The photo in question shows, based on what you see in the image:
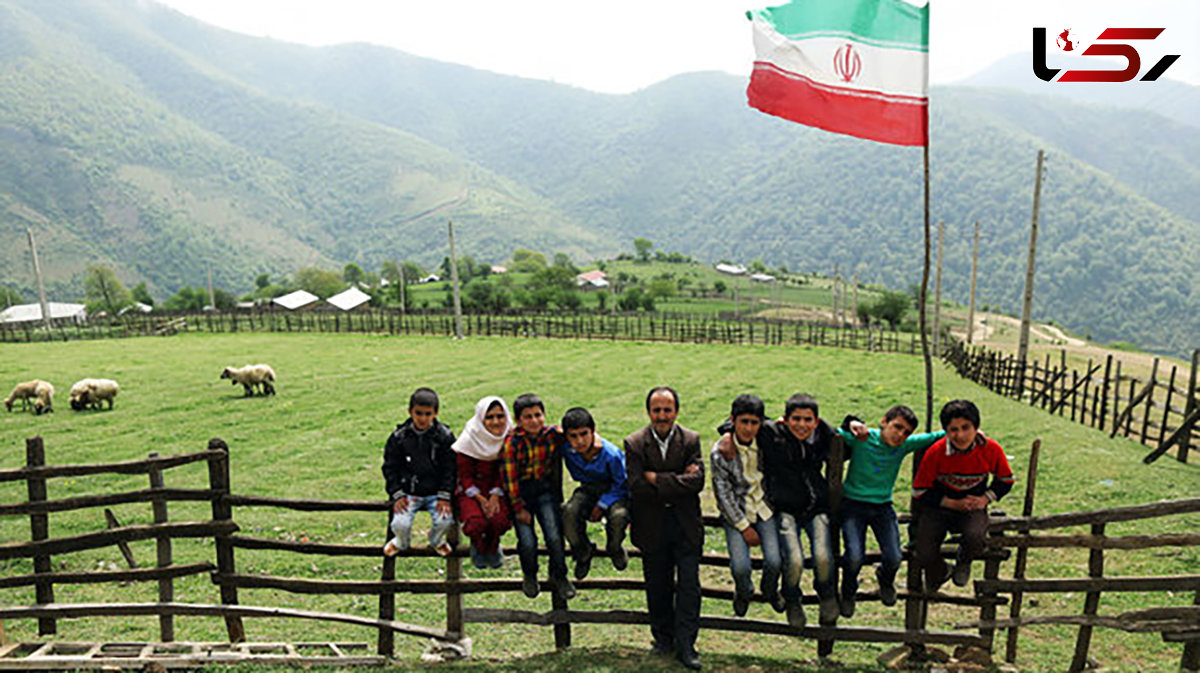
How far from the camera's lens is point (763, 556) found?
→ 5102 millimetres

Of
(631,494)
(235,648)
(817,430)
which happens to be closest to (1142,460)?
(817,430)

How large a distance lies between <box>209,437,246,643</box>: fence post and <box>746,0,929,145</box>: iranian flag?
18.2 ft

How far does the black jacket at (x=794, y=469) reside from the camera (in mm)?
5062

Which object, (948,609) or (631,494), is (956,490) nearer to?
(631,494)

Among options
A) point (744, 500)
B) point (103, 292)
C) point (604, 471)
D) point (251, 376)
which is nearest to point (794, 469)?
point (744, 500)

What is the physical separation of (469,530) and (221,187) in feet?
715

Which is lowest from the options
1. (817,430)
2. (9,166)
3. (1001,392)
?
(1001,392)

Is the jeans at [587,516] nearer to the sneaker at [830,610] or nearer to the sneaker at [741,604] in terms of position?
the sneaker at [741,604]

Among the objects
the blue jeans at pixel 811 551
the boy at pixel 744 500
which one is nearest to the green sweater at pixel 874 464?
the blue jeans at pixel 811 551

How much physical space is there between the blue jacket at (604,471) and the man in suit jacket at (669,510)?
17 centimetres

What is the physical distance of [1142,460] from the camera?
12438 mm

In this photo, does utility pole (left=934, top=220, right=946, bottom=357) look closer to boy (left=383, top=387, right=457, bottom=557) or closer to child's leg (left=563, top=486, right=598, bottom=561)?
child's leg (left=563, top=486, right=598, bottom=561)

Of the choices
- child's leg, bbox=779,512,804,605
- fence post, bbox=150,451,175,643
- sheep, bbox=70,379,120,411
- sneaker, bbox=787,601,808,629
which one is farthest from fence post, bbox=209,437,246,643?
sheep, bbox=70,379,120,411

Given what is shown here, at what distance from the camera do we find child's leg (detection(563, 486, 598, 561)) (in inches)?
205
